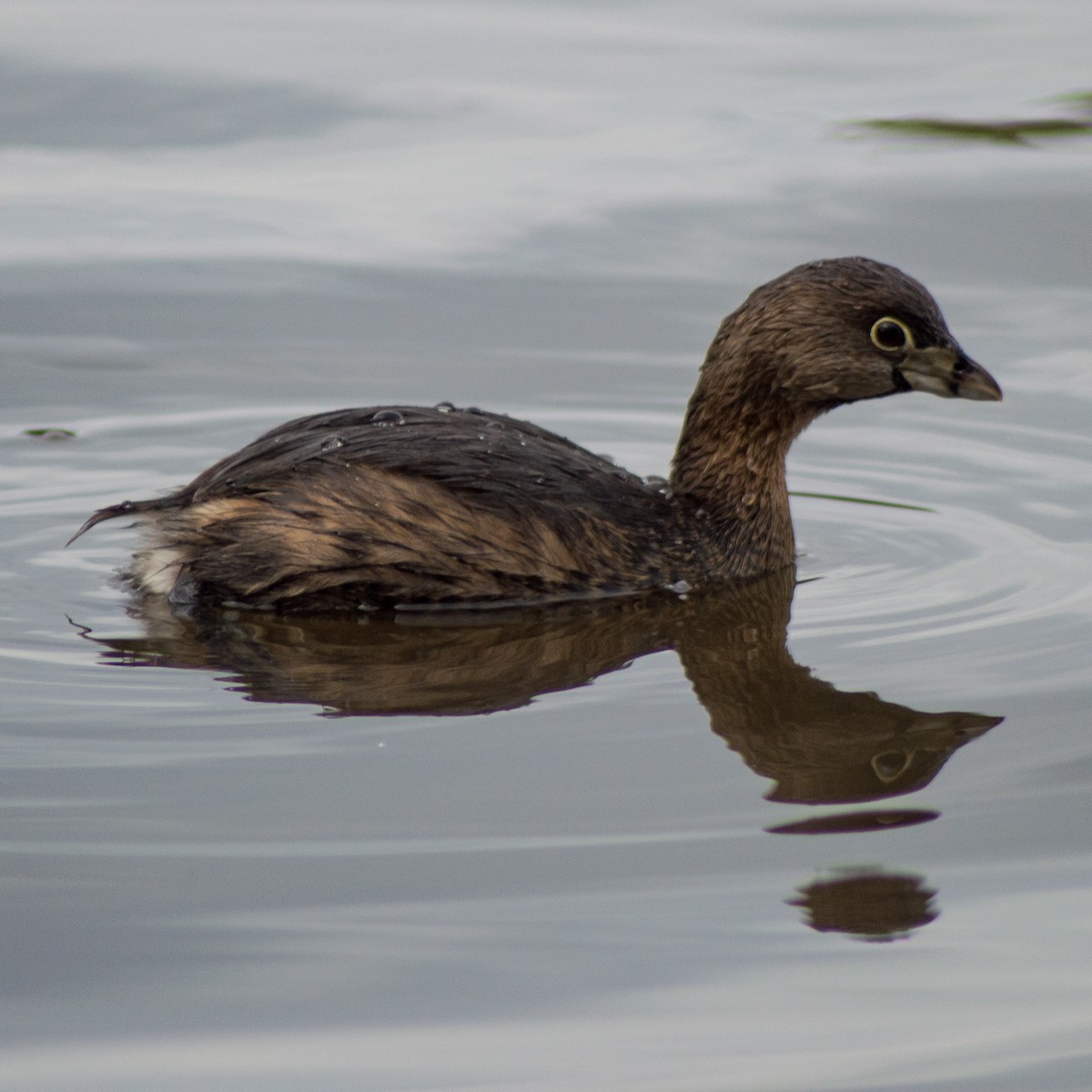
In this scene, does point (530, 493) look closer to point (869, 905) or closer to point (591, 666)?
point (591, 666)

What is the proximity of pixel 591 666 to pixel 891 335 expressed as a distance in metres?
1.74

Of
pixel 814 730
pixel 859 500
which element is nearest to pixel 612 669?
pixel 814 730

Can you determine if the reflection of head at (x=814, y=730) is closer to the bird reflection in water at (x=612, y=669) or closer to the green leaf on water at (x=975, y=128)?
the bird reflection in water at (x=612, y=669)

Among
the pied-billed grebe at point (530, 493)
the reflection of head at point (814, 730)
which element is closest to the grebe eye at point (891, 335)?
the pied-billed grebe at point (530, 493)

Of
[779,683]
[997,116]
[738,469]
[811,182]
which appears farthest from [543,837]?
[997,116]

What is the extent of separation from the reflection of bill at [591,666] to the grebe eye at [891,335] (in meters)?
0.84

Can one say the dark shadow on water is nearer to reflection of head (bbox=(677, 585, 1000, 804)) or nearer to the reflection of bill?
the reflection of bill

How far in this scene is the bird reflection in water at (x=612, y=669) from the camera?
194 inches

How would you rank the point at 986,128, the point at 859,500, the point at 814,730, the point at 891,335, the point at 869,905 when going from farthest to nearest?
the point at 986,128 → the point at 859,500 → the point at 891,335 → the point at 814,730 → the point at 869,905

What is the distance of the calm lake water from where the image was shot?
383 centimetres

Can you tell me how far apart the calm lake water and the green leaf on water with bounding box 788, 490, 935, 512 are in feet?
0.15

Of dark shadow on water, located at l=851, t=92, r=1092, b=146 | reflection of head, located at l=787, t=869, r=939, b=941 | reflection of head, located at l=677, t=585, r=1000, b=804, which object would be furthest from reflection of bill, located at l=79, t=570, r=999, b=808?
dark shadow on water, located at l=851, t=92, r=1092, b=146

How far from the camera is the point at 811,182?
36.5ft

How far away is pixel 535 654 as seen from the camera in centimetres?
579
